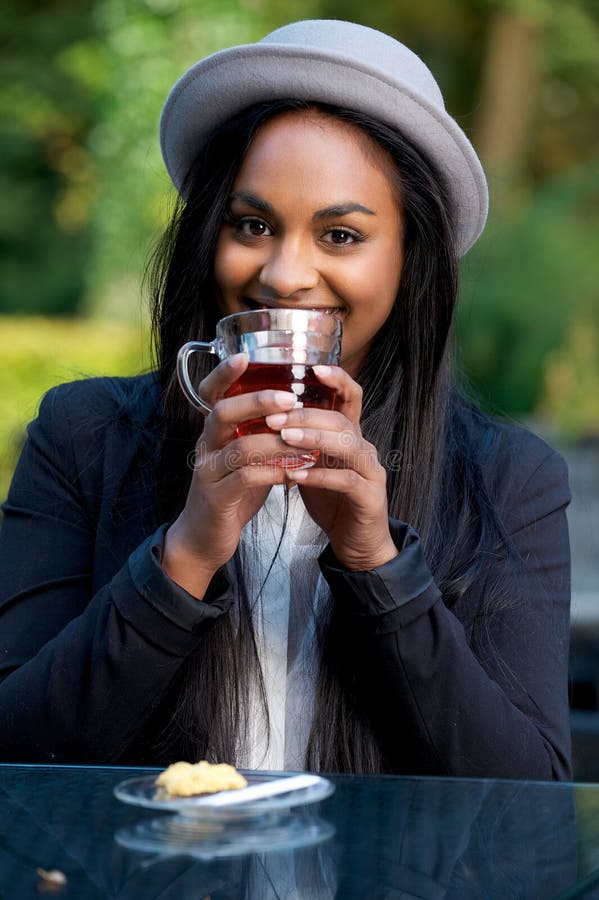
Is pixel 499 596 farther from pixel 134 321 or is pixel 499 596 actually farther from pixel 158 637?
pixel 134 321

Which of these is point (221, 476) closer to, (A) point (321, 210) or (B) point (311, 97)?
(A) point (321, 210)

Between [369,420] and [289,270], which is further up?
[289,270]

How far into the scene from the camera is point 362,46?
217 cm

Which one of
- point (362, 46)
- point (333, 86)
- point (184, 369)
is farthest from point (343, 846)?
point (362, 46)

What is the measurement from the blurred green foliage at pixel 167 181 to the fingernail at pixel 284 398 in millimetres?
5691

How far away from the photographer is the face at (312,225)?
6.71 feet

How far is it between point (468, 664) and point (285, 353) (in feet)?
1.83

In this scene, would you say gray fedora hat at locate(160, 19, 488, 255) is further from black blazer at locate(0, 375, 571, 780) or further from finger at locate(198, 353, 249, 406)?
finger at locate(198, 353, 249, 406)

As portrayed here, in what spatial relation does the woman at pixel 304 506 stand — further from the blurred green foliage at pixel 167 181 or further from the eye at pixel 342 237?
the blurred green foliage at pixel 167 181

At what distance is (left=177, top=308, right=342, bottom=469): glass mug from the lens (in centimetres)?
167

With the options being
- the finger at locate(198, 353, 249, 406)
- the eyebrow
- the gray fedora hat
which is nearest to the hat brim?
the gray fedora hat

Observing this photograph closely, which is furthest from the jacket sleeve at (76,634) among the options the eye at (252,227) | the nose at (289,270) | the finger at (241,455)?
the eye at (252,227)

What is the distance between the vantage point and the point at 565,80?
15609 millimetres

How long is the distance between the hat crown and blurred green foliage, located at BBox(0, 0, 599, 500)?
505 centimetres
